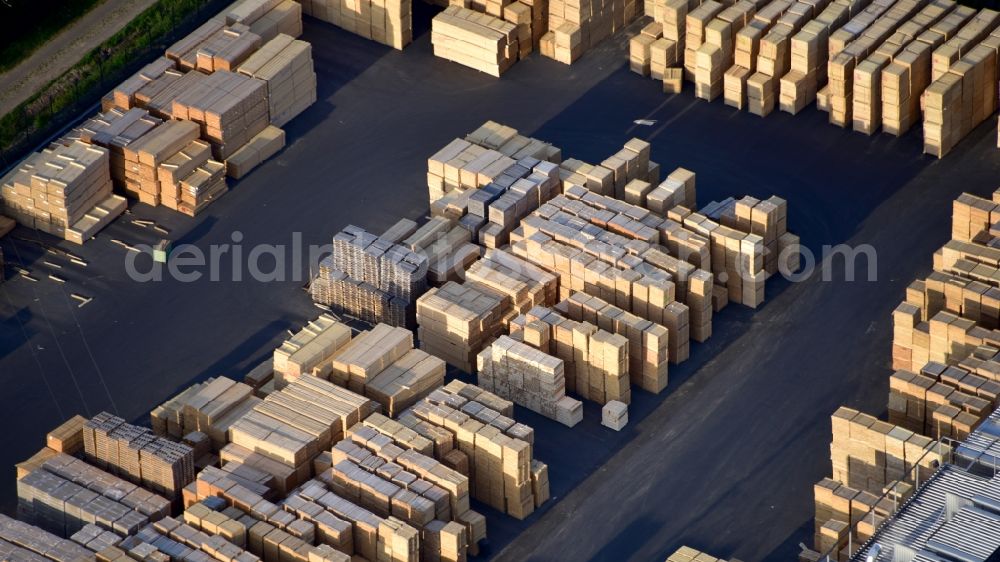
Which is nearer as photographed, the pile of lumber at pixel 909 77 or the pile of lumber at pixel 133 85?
the pile of lumber at pixel 909 77

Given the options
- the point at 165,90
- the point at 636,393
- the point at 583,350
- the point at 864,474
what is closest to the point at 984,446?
the point at 864,474

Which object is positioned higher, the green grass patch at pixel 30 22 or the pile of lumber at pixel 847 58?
the pile of lumber at pixel 847 58

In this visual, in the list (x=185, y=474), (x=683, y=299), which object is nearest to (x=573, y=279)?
(x=683, y=299)

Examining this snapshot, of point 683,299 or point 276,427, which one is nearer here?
point 276,427

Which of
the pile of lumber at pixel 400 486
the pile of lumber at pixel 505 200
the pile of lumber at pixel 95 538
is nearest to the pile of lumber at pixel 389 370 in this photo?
the pile of lumber at pixel 400 486

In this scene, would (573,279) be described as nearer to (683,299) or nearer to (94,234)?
(683,299)

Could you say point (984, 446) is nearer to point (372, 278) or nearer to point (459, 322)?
point (459, 322)

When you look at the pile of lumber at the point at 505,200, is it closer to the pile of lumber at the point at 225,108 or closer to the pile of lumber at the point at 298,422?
the pile of lumber at the point at 225,108
